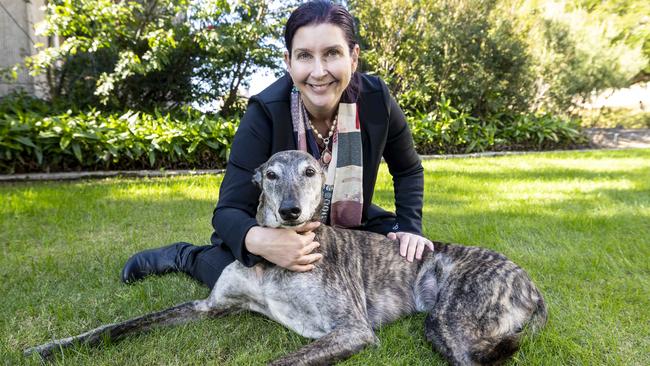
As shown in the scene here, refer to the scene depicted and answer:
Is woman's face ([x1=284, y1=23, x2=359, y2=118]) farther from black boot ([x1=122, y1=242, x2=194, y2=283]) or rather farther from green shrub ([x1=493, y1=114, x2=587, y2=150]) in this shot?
green shrub ([x1=493, y1=114, x2=587, y2=150])

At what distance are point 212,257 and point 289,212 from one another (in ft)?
4.18

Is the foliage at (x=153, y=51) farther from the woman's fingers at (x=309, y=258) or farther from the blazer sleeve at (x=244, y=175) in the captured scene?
the woman's fingers at (x=309, y=258)

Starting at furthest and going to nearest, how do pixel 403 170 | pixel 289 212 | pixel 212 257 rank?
1. pixel 403 170
2. pixel 212 257
3. pixel 289 212

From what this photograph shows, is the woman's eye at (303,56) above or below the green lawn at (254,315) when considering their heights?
above

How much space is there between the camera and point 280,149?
10.2 ft

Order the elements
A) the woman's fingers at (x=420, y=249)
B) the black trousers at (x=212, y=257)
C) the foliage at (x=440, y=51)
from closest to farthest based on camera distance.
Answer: the woman's fingers at (x=420, y=249) < the black trousers at (x=212, y=257) < the foliage at (x=440, y=51)

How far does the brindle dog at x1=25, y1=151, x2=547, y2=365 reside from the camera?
2.39 m

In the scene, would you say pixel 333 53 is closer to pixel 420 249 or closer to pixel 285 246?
pixel 285 246

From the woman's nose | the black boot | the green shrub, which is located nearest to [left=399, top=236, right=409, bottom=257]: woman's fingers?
the woman's nose

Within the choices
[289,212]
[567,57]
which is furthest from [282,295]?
[567,57]

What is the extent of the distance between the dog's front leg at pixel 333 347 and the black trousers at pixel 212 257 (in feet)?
3.71

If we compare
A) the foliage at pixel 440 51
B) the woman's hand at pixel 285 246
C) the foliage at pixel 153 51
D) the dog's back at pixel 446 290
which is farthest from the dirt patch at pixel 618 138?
the woman's hand at pixel 285 246

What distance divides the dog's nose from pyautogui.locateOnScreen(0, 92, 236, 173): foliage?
608 centimetres

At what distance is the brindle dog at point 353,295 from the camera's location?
239 cm
